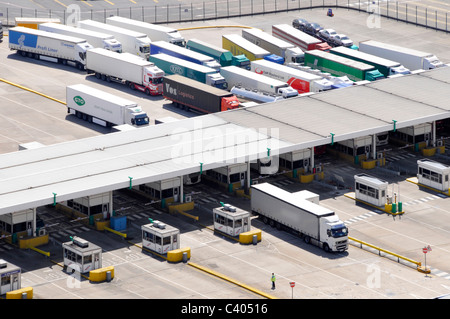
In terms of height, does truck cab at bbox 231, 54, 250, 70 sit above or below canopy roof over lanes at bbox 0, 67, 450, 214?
below

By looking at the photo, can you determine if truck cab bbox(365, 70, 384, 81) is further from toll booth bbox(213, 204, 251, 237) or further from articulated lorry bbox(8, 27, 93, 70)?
toll booth bbox(213, 204, 251, 237)

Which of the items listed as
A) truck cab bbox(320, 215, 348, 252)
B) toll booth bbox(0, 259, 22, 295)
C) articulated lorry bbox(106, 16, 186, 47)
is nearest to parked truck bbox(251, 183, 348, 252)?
truck cab bbox(320, 215, 348, 252)

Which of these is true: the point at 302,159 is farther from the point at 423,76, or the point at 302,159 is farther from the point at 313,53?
the point at 313,53

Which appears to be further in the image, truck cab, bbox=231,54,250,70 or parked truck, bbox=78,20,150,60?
parked truck, bbox=78,20,150,60

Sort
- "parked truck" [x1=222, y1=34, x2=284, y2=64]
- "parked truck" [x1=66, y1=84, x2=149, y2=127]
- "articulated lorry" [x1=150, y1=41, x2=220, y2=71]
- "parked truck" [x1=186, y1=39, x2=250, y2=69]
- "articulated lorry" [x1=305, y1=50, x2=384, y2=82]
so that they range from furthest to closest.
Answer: "parked truck" [x1=222, y1=34, x2=284, y2=64] → "parked truck" [x1=186, y1=39, x2=250, y2=69] → "articulated lorry" [x1=150, y1=41, x2=220, y2=71] → "articulated lorry" [x1=305, y1=50, x2=384, y2=82] → "parked truck" [x1=66, y1=84, x2=149, y2=127]

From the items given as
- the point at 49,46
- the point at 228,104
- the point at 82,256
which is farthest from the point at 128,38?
the point at 82,256

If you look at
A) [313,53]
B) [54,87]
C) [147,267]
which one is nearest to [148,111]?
[54,87]

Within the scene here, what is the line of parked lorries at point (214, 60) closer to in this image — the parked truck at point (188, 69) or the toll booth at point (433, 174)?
the parked truck at point (188, 69)
